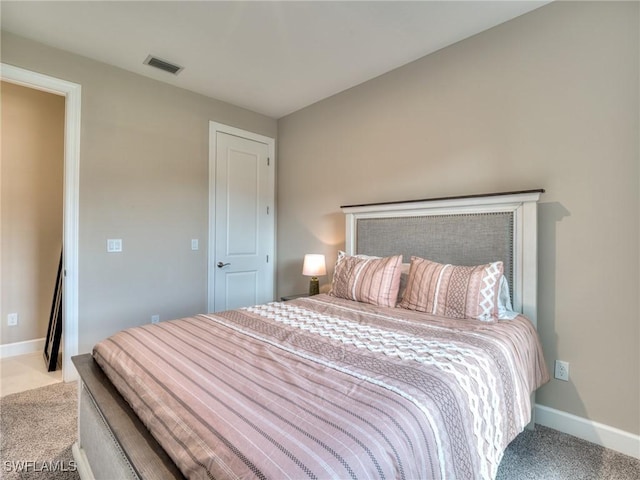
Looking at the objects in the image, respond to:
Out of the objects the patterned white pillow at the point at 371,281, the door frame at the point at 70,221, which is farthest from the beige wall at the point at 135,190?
the patterned white pillow at the point at 371,281

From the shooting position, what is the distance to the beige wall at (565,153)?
1815mm

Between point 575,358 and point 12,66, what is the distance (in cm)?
437

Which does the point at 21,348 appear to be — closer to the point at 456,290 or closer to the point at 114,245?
the point at 114,245

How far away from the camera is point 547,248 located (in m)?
2.07

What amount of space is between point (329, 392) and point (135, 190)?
2794mm

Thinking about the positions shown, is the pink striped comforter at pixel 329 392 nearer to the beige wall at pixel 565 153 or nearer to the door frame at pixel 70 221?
the beige wall at pixel 565 153

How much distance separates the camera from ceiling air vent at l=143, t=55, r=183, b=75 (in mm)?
2715

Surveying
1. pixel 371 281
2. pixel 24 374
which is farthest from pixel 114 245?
pixel 371 281

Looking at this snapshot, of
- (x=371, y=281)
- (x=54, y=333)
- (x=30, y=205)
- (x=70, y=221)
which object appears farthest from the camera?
(x=30, y=205)

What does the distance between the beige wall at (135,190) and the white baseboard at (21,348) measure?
1.14 meters

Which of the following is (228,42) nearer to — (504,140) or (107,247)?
(107,247)

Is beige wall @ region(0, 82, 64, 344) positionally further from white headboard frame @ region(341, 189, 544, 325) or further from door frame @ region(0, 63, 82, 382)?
white headboard frame @ region(341, 189, 544, 325)

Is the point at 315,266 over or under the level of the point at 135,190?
under

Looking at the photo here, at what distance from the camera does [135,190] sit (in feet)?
9.75
